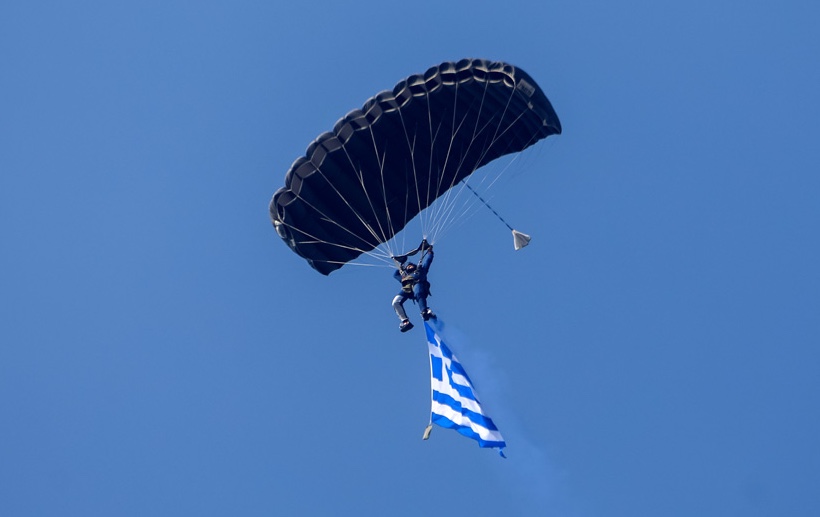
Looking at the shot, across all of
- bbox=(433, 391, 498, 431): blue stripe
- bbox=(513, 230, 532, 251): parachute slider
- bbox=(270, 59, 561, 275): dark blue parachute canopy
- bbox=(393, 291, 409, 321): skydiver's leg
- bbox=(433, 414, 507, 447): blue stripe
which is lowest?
bbox=(433, 414, 507, 447): blue stripe

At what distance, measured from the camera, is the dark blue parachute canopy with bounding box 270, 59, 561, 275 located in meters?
37.1

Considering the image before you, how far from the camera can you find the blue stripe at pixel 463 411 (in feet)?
117

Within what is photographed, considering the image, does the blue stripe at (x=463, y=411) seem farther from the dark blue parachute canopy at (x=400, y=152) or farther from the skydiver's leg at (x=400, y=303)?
the dark blue parachute canopy at (x=400, y=152)

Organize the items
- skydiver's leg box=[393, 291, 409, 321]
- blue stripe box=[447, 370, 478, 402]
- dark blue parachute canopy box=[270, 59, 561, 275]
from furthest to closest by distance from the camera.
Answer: skydiver's leg box=[393, 291, 409, 321] → dark blue parachute canopy box=[270, 59, 561, 275] → blue stripe box=[447, 370, 478, 402]

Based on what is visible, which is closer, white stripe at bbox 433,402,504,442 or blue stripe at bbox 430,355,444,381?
white stripe at bbox 433,402,504,442

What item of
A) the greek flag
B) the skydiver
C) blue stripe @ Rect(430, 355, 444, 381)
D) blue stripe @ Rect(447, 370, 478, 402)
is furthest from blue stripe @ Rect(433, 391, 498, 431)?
the skydiver

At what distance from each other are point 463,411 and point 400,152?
5247 millimetres

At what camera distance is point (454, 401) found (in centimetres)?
3622

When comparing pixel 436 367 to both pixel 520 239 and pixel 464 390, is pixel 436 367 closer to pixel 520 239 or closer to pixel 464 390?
pixel 464 390

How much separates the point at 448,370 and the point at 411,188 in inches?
152

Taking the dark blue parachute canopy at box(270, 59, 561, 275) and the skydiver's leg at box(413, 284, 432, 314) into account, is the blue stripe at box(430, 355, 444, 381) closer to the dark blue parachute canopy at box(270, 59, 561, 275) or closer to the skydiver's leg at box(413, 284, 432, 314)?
the skydiver's leg at box(413, 284, 432, 314)

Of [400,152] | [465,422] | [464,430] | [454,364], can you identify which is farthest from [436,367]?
[400,152]

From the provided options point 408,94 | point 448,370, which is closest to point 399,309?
point 448,370

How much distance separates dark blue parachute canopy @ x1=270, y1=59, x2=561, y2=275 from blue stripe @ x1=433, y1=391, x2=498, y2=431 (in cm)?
382
